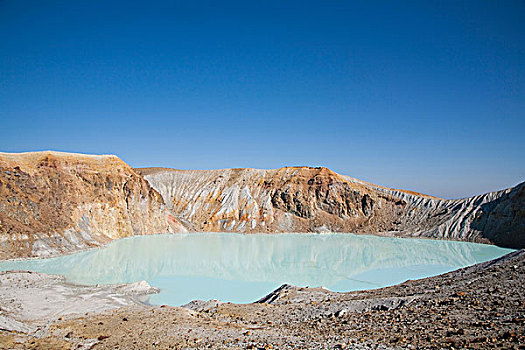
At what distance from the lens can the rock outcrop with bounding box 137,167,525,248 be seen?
154 ft

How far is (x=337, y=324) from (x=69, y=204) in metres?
35.2

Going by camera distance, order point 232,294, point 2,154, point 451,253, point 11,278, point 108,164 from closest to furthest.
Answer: point 232,294 → point 11,278 → point 451,253 → point 2,154 → point 108,164

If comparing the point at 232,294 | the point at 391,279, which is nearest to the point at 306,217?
the point at 391,279

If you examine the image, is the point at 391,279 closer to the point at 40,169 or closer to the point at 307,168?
the point at 40,169

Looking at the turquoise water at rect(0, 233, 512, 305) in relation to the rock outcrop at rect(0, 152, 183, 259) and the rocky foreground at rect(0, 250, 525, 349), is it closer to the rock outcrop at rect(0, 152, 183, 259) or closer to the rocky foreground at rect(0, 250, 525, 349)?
the rock outcrop at rect(0, 152, 183, 259)

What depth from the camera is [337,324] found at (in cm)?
965

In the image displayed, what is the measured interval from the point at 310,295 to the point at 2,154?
125 ft

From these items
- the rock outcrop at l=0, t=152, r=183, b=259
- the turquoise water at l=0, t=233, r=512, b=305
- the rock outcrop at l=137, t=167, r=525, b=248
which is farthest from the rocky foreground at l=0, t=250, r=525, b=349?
the rock outcrop at l=137, t=167, r=525, b=248

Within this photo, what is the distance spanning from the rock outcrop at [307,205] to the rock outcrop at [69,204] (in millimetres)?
8802

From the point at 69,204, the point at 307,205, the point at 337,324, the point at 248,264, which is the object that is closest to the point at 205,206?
the point at 307,205

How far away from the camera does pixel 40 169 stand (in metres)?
37.7

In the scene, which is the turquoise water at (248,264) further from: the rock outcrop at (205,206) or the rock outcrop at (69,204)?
the rock outcrop at (205,206)

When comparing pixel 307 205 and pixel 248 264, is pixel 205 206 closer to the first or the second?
pixel 307 205

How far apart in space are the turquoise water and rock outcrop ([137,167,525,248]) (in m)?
7.88
